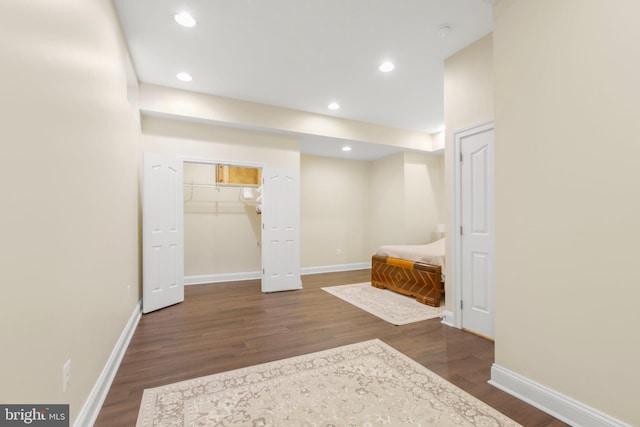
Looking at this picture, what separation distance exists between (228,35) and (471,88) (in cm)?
259

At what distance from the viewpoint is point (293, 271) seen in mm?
4914

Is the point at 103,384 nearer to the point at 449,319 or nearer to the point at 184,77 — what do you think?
the point at 449,319

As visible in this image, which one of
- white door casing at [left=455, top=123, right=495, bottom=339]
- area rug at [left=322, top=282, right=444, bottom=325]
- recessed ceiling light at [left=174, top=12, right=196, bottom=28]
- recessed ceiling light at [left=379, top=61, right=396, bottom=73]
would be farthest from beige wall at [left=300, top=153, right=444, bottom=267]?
recessed ceiling light at [left=174, top=12, right=196, bottom=28]

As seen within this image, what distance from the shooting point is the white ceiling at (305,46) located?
99.6 inches

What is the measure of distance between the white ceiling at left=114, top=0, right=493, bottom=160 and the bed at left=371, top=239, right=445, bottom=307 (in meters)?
2.38

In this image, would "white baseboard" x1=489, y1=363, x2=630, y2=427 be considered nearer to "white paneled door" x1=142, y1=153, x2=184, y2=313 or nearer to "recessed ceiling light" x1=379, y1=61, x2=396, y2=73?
"recessed ceiling light" x1=379, y1=61, x2=396, y2=73

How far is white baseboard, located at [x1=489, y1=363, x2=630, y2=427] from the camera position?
1544 mm

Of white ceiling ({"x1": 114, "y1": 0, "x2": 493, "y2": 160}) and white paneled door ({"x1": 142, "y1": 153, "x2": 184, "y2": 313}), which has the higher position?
white ceiling ({"x1": 114, "y1": 0, "x2": 493, "y2": 160})

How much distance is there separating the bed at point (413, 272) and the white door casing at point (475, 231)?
78 cm

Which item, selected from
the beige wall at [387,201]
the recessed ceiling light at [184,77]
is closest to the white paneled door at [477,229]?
the beige wall at [387,201]

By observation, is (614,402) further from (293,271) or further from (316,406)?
(293,271)

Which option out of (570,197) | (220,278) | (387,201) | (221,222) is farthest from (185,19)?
(387,201)

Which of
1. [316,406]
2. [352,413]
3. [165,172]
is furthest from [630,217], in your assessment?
[165,172]
